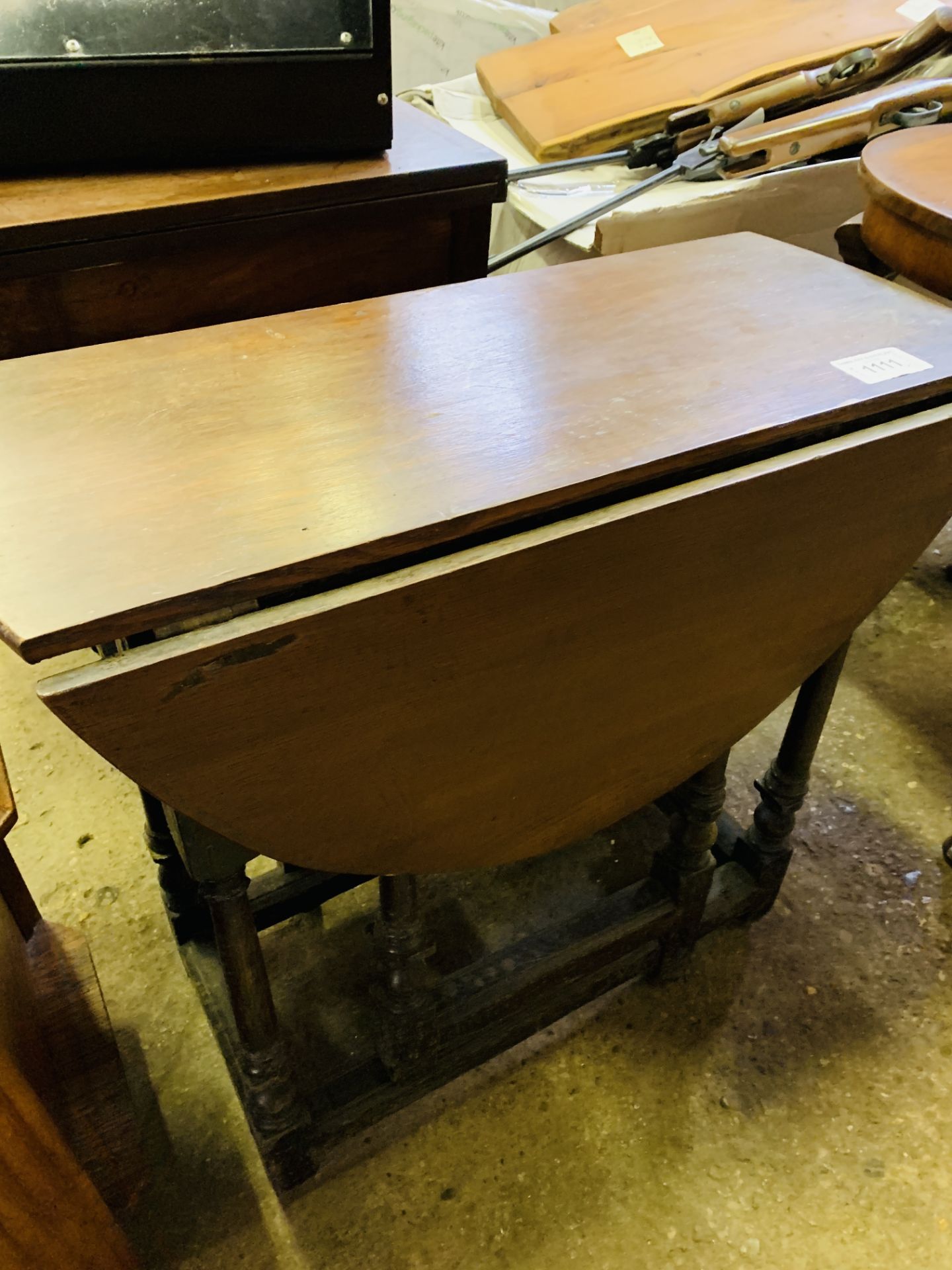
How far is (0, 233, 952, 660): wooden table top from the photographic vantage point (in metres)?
0.64

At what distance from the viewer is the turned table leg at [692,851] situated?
1142 mm

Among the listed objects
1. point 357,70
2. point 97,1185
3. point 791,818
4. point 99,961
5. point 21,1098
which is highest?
point 357,70

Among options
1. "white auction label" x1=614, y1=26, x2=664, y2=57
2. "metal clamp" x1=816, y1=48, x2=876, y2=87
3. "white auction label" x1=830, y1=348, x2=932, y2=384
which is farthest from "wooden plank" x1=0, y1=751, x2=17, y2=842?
"white auction label" x1=614, y1=26, x2=664, y2=57

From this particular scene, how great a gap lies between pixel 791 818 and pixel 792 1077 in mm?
350

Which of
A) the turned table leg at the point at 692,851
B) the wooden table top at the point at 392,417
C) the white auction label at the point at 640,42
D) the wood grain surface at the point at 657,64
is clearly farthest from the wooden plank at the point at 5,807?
the white auction label at the point at 640,42

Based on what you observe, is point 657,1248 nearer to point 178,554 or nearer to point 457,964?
point 457,964

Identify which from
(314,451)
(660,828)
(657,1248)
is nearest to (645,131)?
(660,828)

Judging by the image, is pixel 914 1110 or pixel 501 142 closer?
pixel 914 1110

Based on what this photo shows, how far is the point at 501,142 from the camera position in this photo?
2.32 metres

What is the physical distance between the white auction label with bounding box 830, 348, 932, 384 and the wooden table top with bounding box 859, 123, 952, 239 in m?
0.28

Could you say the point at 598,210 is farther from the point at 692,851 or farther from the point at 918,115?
the point at 692,851

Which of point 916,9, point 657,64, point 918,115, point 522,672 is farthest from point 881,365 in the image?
point 916,9

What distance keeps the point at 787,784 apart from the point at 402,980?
0.59 meters

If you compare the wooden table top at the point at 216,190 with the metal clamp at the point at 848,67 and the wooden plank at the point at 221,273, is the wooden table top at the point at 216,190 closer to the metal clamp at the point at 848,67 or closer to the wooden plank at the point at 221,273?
the wooden plank at the point at 221,273
